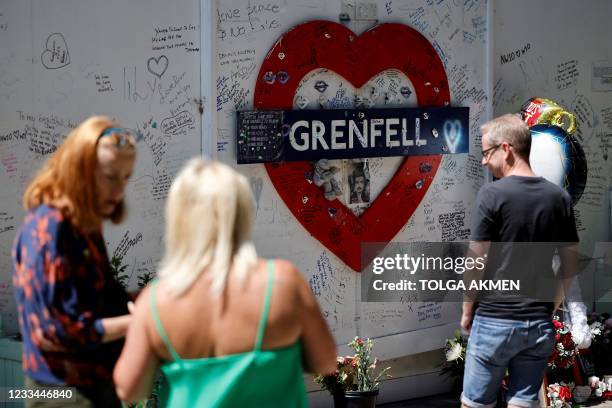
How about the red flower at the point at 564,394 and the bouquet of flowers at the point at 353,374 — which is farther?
the red flower at the point at 564,394

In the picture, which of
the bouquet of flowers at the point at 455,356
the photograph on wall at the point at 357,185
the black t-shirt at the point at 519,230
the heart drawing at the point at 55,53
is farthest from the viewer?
the bouquet of flowers at the point at 455,356

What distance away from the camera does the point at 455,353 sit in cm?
671

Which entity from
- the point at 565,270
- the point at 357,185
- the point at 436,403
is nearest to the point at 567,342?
the point at 436,403

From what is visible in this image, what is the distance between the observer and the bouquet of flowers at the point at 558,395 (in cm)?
656

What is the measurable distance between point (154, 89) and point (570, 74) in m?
3.78

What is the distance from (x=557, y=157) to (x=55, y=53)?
3.44 m

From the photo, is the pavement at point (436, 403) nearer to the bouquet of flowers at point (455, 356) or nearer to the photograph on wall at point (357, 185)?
the bouquet of flowers at point (455, 356)

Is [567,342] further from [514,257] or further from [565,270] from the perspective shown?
[514,257]

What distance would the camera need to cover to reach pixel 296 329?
2.90 meters

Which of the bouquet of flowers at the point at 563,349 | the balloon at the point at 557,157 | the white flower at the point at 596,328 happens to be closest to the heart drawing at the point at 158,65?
the balloon at the point at 557,157

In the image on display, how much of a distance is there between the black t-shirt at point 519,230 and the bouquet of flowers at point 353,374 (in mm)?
1765

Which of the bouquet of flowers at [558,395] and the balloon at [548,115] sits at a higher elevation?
the balloon at [548,115]

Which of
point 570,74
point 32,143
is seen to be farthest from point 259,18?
point 570,74

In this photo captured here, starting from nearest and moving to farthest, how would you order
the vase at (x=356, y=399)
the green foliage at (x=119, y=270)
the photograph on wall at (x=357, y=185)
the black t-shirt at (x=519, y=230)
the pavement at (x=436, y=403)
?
the black t-shirt at (x=519, y=230)
the green foliage at (x=119, y=270)
the vase at (x=356, y=399)
the photograph on wall at (x=357, y=185)
the pavement at (x=436, y=403)
